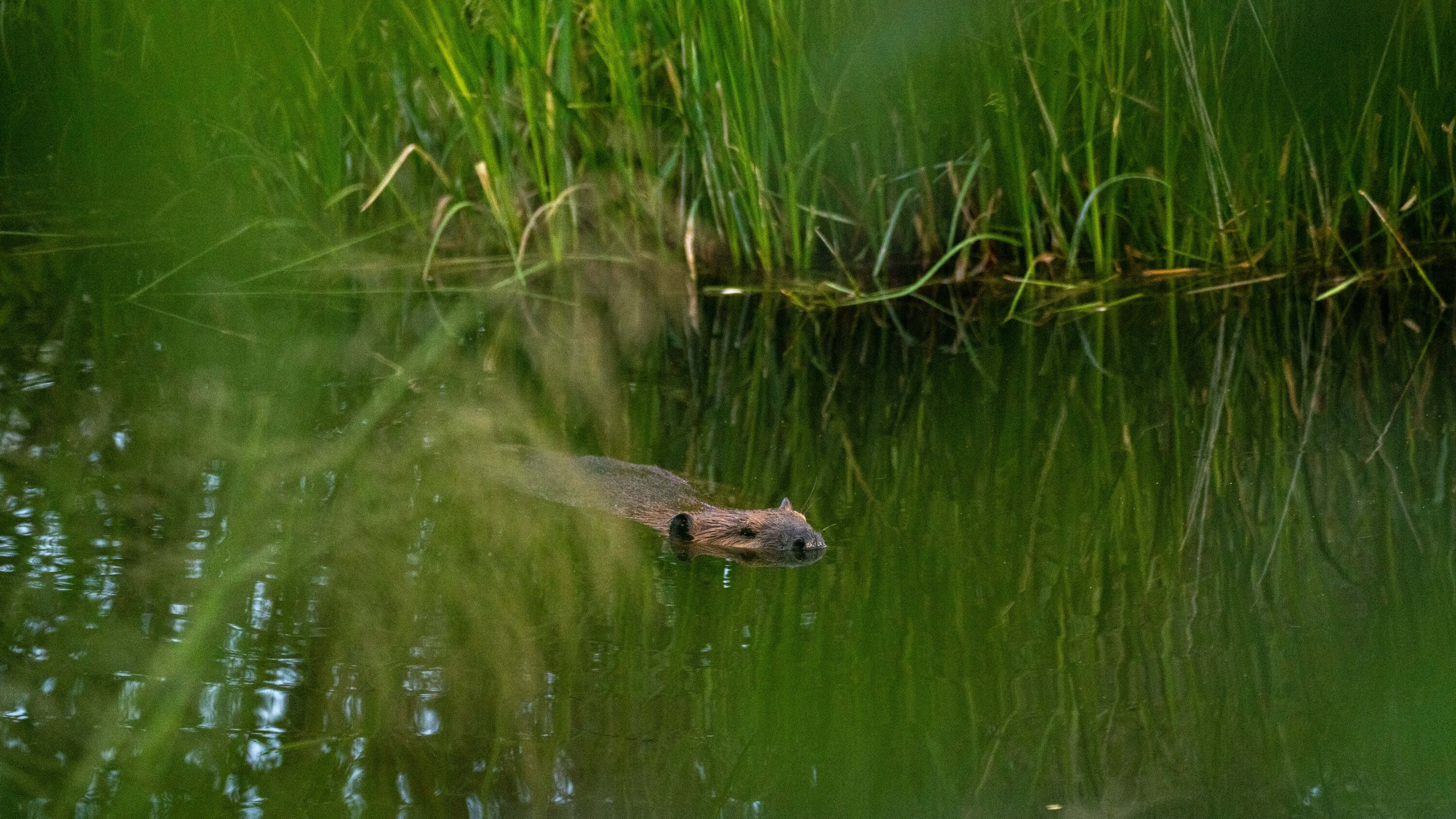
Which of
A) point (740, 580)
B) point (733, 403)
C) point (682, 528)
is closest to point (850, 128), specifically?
point (733, 403)

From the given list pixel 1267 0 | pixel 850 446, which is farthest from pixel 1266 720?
pixel 1267 0

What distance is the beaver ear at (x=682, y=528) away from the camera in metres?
1.75

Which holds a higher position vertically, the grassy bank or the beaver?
the grassy bank

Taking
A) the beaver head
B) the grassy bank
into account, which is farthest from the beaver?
the grassy bank

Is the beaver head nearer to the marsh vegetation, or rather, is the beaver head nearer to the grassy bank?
the marsh vegetation

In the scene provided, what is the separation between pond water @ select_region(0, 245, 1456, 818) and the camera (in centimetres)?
113

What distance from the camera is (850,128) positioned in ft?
10.4

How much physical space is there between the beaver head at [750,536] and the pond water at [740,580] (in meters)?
0.03

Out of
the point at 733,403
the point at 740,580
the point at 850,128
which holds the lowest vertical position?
the point at 740,580

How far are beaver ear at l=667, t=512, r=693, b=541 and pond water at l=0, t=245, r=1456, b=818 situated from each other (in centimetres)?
4

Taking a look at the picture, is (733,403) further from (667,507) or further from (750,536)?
(750,536)

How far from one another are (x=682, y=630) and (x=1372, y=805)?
659 mm

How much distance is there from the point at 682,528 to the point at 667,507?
0.50 ft

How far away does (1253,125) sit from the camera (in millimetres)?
3027
